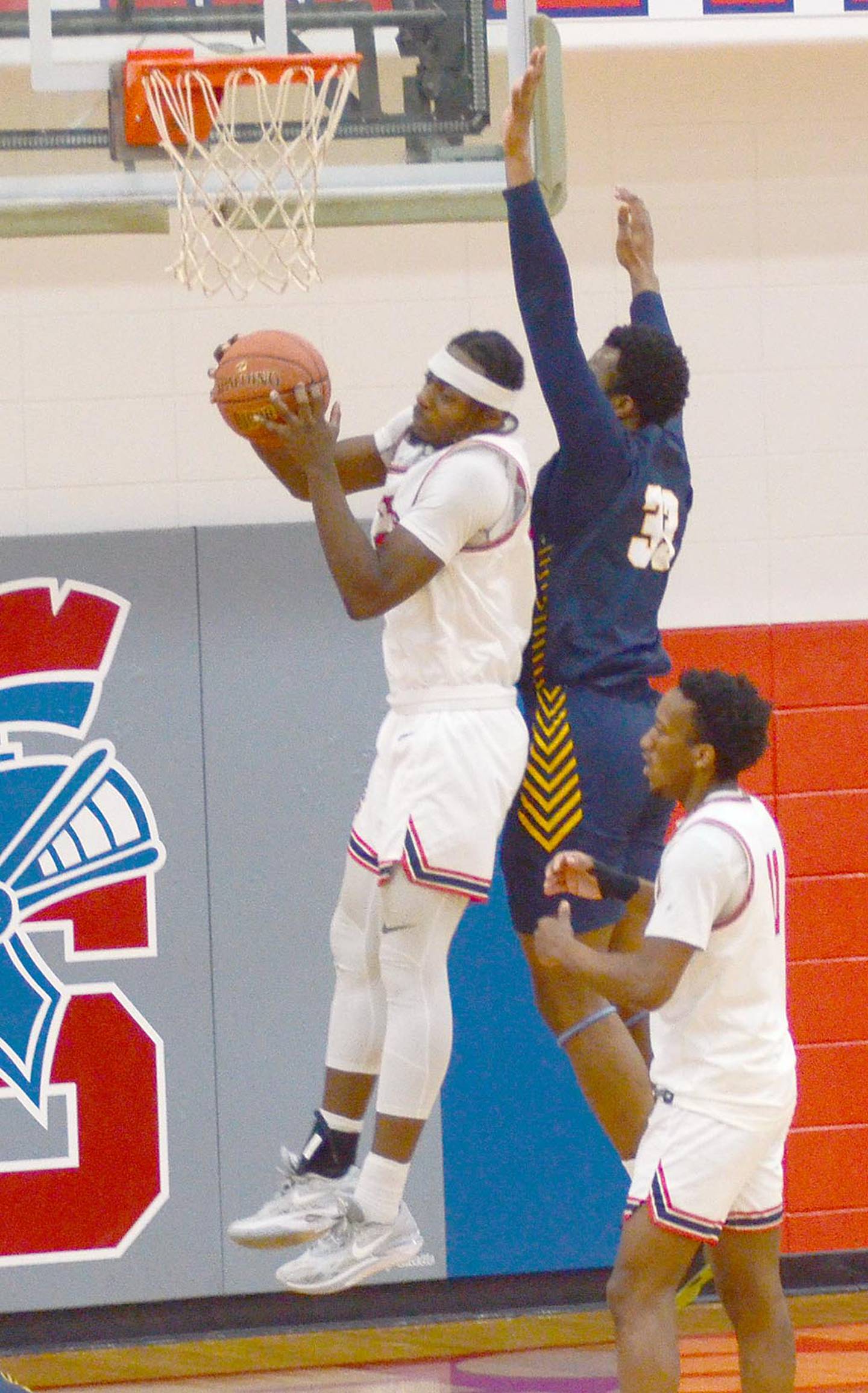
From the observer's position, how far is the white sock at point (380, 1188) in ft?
13.5

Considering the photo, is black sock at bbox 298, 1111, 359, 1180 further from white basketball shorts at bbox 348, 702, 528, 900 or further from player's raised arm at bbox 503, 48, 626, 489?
player's raised arm at bbox 503, 48, 626, 489

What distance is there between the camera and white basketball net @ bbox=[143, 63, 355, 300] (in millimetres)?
4668

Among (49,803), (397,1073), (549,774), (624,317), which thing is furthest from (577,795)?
(624,317)

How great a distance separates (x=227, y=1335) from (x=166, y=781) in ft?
6.17

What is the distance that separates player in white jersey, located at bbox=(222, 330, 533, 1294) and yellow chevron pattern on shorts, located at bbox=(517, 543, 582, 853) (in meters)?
0.09

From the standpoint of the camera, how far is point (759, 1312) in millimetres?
4078

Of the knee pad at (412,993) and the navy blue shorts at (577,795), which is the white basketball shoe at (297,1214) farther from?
the navy blue shorts at (577,795)

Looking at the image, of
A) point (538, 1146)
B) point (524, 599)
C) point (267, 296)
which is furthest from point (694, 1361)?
point (267, 296)

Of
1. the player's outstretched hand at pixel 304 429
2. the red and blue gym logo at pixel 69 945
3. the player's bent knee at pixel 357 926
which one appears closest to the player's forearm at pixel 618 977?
the player's bent knee at pixel 357 926

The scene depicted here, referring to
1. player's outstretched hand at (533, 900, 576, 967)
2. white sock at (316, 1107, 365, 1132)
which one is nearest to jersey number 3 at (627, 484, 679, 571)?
player's outstretched hand at (533, 900, 576, 967)

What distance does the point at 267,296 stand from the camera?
6664mm

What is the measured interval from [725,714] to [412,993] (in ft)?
2.80

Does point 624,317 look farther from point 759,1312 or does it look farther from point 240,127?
point 759,1312

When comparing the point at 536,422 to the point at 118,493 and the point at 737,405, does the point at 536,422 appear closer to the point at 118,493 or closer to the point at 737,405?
the point at 737,405
